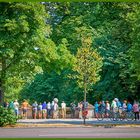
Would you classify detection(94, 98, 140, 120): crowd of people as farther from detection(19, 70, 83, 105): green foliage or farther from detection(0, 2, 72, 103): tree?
detection(19, 70, 83, 105): green foliage

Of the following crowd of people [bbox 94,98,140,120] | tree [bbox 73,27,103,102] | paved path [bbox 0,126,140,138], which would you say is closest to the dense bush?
tree [bbox 73,27,103,102]

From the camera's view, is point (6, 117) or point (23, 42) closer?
point (6, 117)

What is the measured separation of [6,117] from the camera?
34.0 metres

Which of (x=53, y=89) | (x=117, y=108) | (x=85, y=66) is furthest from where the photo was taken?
(x=53, y=89)

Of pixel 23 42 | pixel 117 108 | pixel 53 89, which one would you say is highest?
pixel 23 42

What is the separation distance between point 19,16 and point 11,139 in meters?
14.2

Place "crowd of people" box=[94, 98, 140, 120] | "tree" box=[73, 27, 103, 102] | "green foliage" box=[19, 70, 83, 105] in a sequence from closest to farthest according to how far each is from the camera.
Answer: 1. "tree" box=[73, 27, 103, 102]
2. "crowd of people" box=[94, 98, 140, 120]
3. "green foliage" box=[19, 70, 83, 105]

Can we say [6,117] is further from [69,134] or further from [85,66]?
[69,134]

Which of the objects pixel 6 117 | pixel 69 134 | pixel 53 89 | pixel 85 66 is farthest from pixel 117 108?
pixel 53 89

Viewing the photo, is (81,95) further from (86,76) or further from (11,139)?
(11,139)

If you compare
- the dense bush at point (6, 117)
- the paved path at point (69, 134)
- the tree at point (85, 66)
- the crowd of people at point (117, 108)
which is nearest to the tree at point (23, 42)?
the tree at point (85, 66)

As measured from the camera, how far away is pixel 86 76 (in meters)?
37.7

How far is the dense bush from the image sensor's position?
33884 mm

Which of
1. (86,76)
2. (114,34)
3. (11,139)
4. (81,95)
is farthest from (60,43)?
(11,139)
